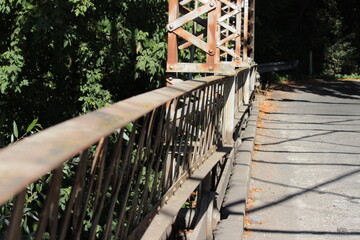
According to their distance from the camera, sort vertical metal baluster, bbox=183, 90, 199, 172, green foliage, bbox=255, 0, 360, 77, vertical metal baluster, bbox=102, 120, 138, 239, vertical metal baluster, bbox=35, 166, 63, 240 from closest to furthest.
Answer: vertical metal baluster, bbox=35, 166, 63, 240 → vertical metal baluster, bbox=102, 120, 138, 239 → vertical metal baluster, bbox=183, 90, 199, 172 → green foliage, bbox=255, 0, 360, 77

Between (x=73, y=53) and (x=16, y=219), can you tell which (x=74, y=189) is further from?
(x=73, y=53)

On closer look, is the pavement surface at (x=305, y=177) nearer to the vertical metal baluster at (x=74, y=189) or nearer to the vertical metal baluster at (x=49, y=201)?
the vertical metal baluster at (x=74, y=189)

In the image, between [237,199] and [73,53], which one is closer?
[237,199]

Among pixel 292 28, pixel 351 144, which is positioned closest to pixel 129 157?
pixel 351 144

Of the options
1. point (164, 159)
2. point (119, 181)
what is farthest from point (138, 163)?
point (164, 159)

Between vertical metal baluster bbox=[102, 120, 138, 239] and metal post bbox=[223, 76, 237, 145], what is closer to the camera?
vertical metal baluster bbox=[102, 120, 138, 239]

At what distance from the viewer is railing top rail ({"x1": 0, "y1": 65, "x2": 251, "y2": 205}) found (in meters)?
1.15

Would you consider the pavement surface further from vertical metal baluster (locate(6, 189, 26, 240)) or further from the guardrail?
vertical metal baluster (locate(6, 189, 26, 240))

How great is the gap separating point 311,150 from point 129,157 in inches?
294

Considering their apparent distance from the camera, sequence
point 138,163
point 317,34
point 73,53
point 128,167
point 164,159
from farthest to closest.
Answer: point 317,34 < point 73,53 < point 164,159 < point 138,163 < point 128,167

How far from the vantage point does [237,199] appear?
586 centimetres

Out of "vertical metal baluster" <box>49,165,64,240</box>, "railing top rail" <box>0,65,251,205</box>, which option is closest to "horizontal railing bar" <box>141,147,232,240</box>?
"railing top rail" <box>0,65,251,205</box>

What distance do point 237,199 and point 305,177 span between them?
2068 millimetres

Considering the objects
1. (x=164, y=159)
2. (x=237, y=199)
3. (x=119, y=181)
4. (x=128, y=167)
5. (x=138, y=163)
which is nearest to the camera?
(x=119, y=181)
